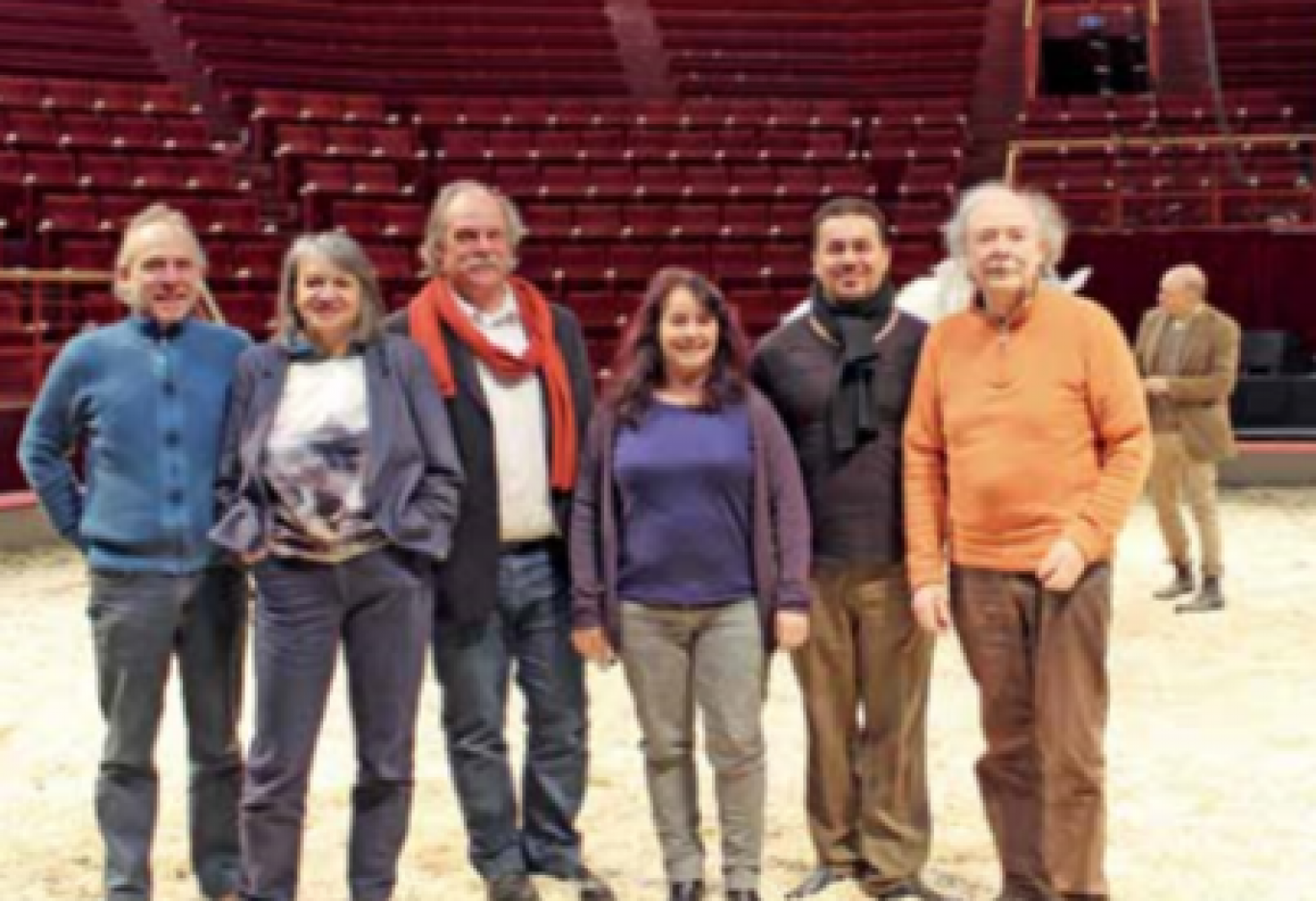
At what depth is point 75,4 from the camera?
1477cm

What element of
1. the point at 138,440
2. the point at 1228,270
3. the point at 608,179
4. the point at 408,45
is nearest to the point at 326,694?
the point at 138,440

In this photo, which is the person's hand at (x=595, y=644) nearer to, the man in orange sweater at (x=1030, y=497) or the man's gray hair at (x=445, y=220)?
the man in orange sweater at (x=1030, y=497)

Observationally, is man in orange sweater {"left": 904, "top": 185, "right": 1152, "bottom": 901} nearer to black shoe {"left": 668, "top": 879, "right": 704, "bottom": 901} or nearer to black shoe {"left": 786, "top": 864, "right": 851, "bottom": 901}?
black shoe {"left": 786, "top": 864, "right": 851, "bottom": 901}

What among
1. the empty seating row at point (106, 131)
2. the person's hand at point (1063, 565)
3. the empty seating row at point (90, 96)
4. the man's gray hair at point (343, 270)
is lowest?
the person's hand at point (1063, 565)

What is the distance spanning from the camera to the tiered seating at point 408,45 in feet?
49.2

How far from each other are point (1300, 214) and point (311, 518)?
37.8 ft

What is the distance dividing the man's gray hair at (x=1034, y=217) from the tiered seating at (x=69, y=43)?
12112 millimetres

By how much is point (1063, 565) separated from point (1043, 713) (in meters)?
0.30

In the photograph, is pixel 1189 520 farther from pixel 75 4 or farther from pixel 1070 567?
pixel 75 4

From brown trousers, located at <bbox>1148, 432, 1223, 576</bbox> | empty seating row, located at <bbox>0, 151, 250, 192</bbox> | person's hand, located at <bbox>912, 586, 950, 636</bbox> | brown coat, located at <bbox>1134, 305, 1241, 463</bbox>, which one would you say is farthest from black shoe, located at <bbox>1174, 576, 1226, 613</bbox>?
empty seating row, located at <bbox>0, 151, 250, 192</bbox>

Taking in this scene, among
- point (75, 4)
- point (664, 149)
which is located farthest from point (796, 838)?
point (75, 4)

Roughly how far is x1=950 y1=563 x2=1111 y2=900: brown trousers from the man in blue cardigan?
1.39m

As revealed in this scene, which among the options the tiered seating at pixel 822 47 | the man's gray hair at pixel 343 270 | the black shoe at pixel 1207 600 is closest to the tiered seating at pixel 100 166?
the tiered seating at pixel 822 47

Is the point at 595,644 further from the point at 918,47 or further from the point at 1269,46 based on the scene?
the point at 1269,46
